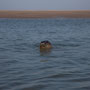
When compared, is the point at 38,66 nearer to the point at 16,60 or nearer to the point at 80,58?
the point at 16,60

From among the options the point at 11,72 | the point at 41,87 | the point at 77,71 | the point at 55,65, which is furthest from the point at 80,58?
the point at 41,87

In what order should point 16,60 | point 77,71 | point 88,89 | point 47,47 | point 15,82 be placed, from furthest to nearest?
1. point 47,47
2. point 16,60
3. point 77,71
4. point 15,82
5. point 88,89

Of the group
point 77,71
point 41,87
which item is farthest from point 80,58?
point 41,87

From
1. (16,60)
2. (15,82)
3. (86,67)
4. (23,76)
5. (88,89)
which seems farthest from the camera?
(16,60)

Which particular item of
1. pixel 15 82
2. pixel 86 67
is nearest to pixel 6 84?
pixel 15 82

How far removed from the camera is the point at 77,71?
8.09 metres

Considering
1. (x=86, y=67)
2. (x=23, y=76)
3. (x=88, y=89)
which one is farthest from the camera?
(x=86, y=67)

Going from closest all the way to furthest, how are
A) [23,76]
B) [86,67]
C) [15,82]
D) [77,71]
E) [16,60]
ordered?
[15,82], [23,76], [77,71], [86,67], [16,60]

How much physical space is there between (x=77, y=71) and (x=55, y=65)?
1177mm

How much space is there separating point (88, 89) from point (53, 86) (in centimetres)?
90

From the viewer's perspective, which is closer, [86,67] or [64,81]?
[64,81]

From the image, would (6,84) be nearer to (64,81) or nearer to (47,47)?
(64,81)

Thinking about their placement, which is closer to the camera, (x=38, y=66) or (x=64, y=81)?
(x=64, y=81)

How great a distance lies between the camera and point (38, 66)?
8.89 meters
